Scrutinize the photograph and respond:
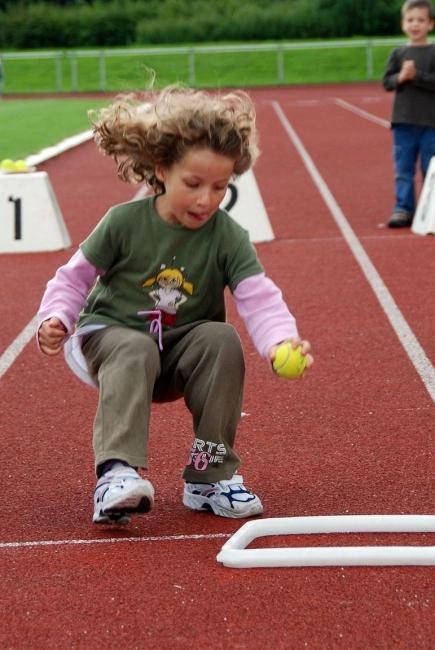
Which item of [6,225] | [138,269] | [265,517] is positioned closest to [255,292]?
[138,269]

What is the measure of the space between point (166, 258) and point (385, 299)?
403cm

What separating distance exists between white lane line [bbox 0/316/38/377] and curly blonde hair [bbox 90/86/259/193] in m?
2.42

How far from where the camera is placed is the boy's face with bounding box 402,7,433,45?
33.8 feet

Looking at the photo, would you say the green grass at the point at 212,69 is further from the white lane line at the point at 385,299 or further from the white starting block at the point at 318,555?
the white starting block at the point at 318,555

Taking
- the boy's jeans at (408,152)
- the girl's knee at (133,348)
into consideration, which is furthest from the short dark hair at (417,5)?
the girl's knee at (133,348)

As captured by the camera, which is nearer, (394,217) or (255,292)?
(255,292)

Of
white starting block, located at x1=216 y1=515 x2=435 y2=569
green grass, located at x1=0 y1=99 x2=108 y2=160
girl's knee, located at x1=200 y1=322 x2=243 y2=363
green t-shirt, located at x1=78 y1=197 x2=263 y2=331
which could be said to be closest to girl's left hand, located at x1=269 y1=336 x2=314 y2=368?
girl's knee, located at x1=200 y1=322 x2=243 y2=363

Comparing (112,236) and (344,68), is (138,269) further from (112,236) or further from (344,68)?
(344,68)

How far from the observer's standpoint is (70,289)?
4.06m

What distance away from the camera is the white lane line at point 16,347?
21.5 ft

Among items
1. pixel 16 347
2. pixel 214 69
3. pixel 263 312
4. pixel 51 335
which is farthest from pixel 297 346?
pixel 214 69

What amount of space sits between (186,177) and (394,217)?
7059 mm

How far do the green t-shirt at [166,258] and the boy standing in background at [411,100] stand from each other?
21.9ft

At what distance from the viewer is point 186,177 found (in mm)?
3938
